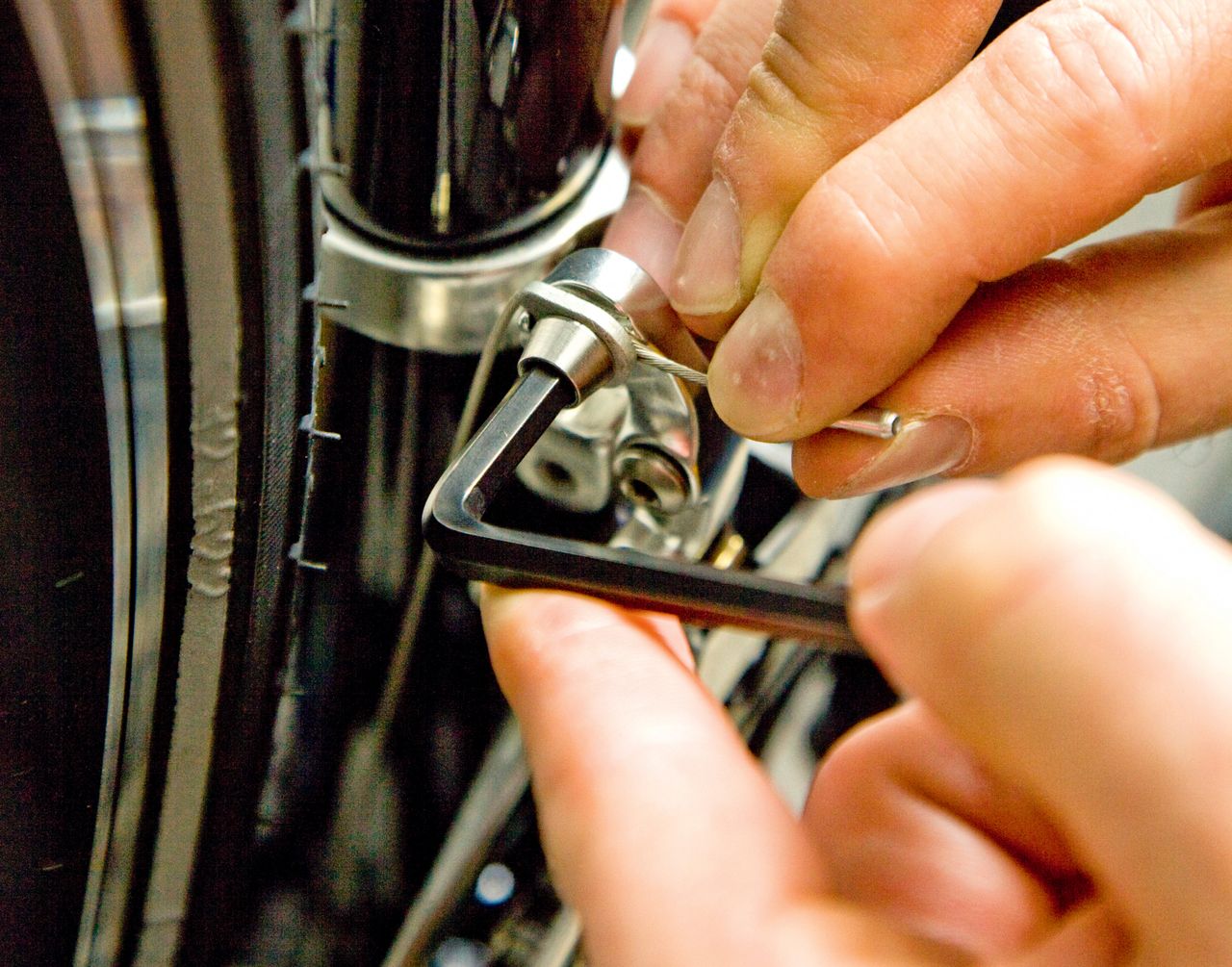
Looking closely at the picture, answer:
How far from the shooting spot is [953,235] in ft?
0.96

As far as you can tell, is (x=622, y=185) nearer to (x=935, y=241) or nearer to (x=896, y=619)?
(x=935, y=241)

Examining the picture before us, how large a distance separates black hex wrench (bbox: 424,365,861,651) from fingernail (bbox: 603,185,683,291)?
9cm

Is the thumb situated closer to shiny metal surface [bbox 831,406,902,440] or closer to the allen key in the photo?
the allen key

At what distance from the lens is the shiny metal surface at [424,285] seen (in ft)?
1.03

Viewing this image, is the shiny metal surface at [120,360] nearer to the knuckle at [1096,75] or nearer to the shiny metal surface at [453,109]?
the shiny metal surface at [453,109]

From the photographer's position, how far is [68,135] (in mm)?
210

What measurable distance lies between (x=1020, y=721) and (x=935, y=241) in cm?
18

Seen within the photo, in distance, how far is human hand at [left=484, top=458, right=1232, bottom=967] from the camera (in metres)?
0.14

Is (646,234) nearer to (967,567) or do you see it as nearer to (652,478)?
(652,478)

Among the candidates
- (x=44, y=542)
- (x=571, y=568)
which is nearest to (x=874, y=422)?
(x=571, y=568)

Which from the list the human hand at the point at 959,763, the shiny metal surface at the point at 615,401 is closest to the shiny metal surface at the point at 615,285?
the shiny metal surface at the point at 615,401

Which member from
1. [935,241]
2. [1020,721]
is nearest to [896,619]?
[1020,721]

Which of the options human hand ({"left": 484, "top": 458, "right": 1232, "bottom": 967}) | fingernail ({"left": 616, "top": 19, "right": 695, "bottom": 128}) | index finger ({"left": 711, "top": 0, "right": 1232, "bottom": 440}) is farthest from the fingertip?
fingernail ({"left": 616, "top": 19, "right": 695, "bottom": 128})

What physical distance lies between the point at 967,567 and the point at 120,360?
198mm
